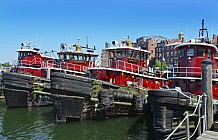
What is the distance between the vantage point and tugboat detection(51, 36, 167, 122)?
1392 centimetres

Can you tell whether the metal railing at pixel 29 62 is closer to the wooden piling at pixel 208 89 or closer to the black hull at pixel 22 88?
the black hull at pixel 22 88

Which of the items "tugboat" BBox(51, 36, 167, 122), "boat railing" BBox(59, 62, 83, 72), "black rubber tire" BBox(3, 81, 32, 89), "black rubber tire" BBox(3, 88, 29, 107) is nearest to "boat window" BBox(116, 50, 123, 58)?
"tugboat" BBox(51, 36, 167, 122)

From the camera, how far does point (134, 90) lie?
52.1ft

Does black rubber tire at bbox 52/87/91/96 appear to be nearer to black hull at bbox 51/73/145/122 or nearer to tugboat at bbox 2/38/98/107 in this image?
black hull at bbox 51/73/145/122

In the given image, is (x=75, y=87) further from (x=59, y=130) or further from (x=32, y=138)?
(x=32, y=138)

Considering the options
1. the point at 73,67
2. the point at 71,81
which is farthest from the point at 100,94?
the point at 73,67

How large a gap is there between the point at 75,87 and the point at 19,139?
3.99m

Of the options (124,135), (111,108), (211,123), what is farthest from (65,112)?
(211,123)

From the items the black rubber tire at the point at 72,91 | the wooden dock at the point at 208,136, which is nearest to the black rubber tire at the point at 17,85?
the black rubber tire at the point at 72,91

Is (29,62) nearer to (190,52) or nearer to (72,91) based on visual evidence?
(72,91)

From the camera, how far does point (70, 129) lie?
1302 centimetres

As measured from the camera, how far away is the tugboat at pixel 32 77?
19047 mm

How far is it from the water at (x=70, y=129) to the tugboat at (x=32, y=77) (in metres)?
3.12

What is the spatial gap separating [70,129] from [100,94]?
2629mm
